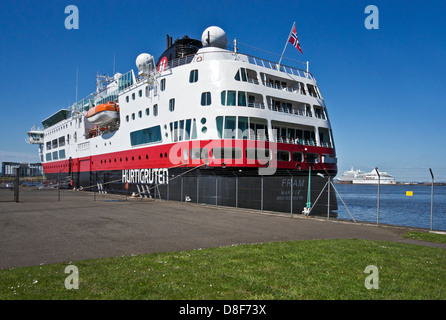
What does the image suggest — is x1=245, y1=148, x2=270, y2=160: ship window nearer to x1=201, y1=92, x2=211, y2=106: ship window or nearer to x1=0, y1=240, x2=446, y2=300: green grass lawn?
x1=201, y1=92, x2=211, y2=106: ship window

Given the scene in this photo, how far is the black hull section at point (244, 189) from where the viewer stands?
17828 mm

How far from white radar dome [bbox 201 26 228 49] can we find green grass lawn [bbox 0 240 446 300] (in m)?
20.6

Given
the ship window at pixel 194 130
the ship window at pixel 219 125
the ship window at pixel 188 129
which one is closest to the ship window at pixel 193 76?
the ship window at pixel 188 129

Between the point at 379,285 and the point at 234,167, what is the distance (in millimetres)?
14796

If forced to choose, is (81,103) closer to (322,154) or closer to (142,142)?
(142,142)

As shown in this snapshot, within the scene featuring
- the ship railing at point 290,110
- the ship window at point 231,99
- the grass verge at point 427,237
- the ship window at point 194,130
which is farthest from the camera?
the ship railing at point 290,110

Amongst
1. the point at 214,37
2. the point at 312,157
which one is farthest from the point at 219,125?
the point at 214,37

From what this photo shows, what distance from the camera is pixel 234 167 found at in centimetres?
1988

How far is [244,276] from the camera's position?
5609 mm

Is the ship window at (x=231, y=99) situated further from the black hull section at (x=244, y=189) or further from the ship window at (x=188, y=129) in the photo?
the black hull section at (x=244, y=189)

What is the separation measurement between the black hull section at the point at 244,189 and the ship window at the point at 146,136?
3.32 meters

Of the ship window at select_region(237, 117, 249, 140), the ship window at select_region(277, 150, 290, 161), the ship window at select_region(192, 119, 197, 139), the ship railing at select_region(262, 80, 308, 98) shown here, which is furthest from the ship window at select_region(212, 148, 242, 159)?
the ship railing at select_region(262, 80, 308, 98)

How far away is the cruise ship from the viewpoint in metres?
19.8

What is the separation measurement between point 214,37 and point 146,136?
30.3ft
